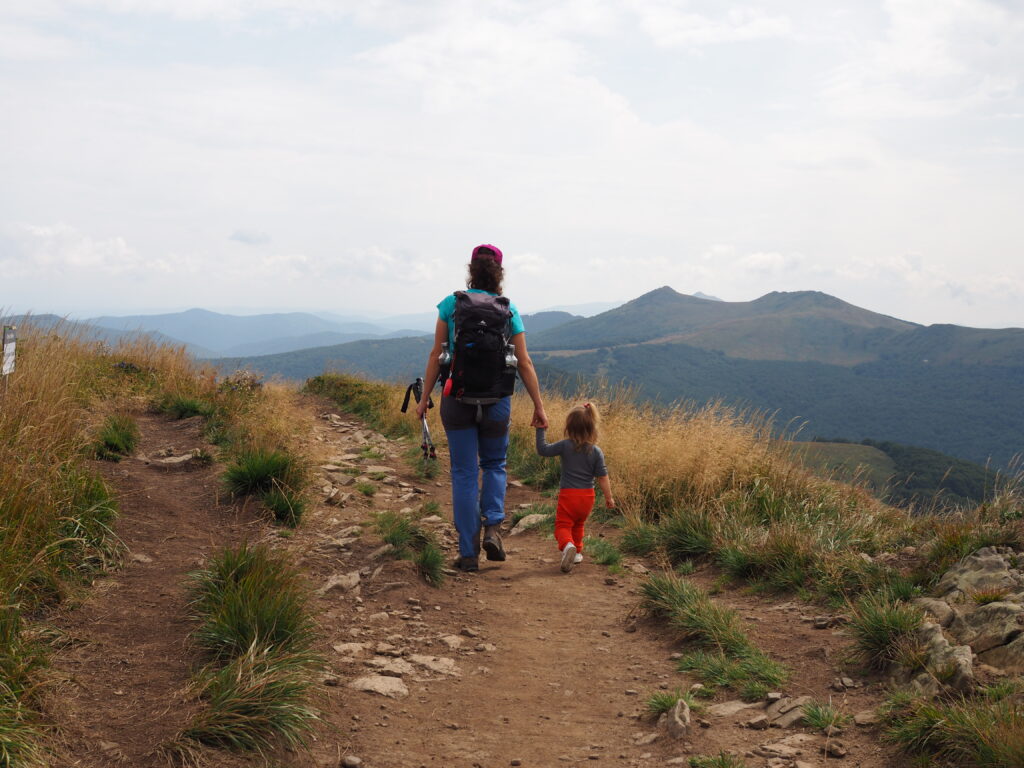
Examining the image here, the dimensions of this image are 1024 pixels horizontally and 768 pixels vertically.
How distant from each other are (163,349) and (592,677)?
11592 millimetres

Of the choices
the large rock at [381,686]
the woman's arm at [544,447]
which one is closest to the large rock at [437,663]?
the large rock at [381,686]

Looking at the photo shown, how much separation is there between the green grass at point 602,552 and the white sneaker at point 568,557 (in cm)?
46

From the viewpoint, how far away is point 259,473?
6.54 m

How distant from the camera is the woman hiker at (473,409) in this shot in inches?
222

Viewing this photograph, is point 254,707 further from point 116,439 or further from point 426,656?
point 116,439

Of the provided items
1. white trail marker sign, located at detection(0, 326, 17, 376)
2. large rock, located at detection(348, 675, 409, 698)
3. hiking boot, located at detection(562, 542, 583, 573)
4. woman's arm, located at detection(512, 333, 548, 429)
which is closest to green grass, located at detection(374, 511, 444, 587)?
hiking boot, located at detection(562, 542, 583, 573)

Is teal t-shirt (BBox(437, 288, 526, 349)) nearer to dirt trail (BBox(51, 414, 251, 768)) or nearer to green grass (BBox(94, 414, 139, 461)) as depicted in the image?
dirt trail (BBox(51, 414, 251, 768))

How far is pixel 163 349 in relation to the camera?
43.7 ft

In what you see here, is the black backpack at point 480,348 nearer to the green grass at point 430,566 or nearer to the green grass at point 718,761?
the green grass at point 430,566

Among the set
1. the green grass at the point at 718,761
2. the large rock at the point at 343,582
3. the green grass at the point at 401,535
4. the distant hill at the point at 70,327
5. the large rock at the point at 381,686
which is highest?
the distant hill at the point at 70,327

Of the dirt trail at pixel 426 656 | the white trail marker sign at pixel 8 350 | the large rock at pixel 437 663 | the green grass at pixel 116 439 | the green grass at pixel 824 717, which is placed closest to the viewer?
the dirt trail at pixel 426 656

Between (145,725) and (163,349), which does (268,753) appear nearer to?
(145,725)

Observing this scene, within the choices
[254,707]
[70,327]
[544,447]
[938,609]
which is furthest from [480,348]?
[70,327]

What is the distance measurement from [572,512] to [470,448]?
50.1 inches
